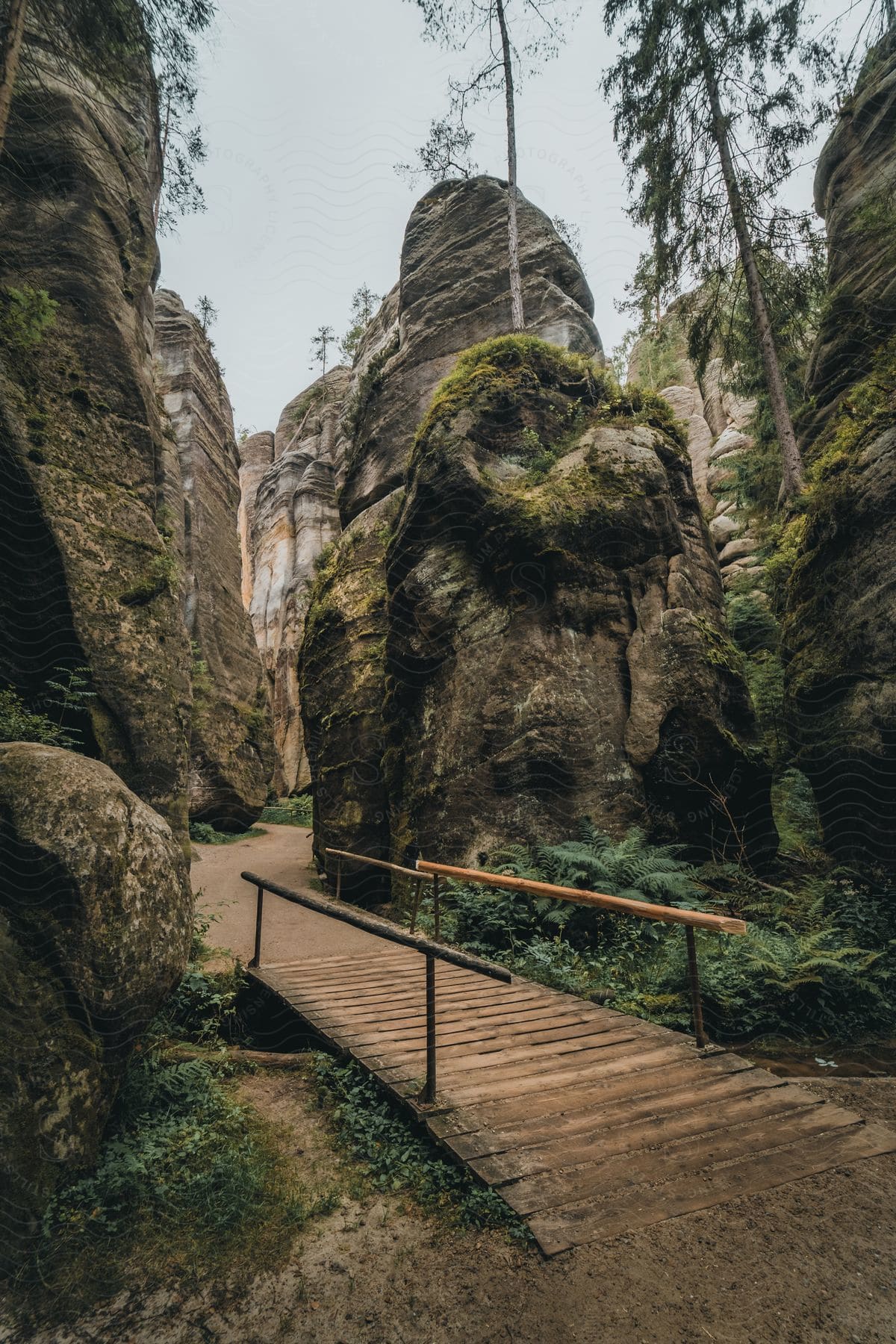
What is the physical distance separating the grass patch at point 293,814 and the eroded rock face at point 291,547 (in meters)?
4.79

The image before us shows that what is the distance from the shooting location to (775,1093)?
384cm

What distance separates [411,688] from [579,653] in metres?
2.97

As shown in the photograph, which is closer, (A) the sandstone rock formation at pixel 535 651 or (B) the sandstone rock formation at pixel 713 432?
(A) the sandstone rock formation at pixel 535 651

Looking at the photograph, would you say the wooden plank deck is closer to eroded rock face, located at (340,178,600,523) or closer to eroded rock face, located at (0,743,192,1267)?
eroded rock face, located at (0,743,192,1267)

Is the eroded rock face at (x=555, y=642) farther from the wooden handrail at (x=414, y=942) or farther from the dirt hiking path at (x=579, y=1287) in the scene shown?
the dirt hiking path at (x=579, y=1287)

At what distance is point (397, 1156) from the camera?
3.51 m

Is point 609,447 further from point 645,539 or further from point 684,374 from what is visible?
point 684,374

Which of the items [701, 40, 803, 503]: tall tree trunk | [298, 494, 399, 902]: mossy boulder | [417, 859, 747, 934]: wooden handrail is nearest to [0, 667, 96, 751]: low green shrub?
[417, 859, 747, 934]: wooden handrail

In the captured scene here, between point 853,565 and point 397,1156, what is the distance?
26.1 ft

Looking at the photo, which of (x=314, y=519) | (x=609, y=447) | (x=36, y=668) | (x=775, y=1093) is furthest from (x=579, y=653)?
(x=314, y=519)

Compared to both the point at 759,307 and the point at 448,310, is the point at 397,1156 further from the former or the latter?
the point at 448,310

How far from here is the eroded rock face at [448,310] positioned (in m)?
17.2

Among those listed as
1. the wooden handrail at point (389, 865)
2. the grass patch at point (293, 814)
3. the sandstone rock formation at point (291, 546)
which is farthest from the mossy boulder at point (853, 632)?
the sandstone rock formation at point (291, 546)

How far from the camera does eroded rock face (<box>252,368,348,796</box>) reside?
1244 inches
